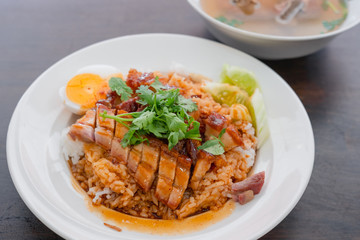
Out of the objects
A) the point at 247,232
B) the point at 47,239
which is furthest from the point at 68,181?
the point at 247,232

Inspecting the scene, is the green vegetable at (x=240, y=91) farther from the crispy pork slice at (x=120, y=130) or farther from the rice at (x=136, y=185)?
the crispy pork slice at (x=120, y=130)

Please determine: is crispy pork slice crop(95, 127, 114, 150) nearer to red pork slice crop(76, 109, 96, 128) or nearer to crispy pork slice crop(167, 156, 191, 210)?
red pork slice crop(76, 109, 96, 128)

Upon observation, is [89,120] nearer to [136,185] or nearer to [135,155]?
[135,155]

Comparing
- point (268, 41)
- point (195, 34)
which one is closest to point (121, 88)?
point (268, 41)

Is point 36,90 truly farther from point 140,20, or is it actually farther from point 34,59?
point 140,20

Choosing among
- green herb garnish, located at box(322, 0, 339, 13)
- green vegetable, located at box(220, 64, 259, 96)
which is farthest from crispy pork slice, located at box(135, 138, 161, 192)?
green herb garnish, located at box(322, 0, 339, 13)

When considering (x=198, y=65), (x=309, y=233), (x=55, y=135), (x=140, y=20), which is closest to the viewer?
(x=309, y=233)
